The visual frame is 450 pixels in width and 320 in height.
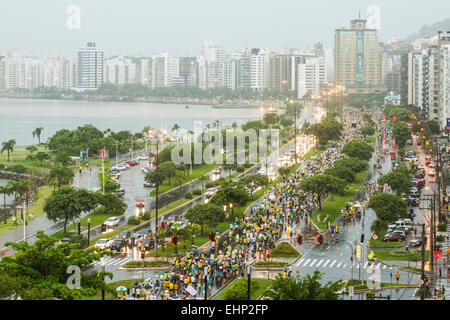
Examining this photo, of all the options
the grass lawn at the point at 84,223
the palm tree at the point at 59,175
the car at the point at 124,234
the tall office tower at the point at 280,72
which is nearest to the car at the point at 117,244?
the car at the point at 124,234

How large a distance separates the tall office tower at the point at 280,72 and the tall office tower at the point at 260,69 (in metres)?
1.60

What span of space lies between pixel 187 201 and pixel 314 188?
23.6 ft

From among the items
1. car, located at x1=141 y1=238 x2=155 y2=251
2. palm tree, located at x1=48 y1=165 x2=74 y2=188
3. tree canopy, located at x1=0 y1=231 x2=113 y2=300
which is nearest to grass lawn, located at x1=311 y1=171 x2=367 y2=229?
car, located at x1=141 y1=238 x2=155 y2=251

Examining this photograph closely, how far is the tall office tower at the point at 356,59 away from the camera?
162500 mm

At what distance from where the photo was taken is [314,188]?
2991 centimetres

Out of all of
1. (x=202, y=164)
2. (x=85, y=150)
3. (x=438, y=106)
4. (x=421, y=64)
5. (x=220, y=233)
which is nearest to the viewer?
(x=220, y=233)

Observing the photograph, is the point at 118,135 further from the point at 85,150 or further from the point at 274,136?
the point at 274,136

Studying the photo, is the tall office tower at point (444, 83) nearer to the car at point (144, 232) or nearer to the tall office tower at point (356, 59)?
the car at point (144, 232)

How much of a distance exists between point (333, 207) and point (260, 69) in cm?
15964

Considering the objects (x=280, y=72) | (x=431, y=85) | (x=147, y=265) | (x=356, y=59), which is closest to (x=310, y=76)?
(x=356, y=59)

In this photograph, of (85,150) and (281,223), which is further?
(85,150)

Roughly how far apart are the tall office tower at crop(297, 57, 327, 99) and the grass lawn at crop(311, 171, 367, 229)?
129826 mm

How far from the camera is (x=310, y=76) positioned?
167 metres
